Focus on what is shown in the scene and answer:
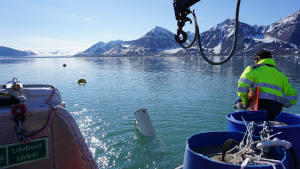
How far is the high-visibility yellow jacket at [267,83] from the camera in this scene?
16.8 ft

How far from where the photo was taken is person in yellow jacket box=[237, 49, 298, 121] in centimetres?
512

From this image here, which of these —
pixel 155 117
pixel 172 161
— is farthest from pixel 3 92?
pixel 155 117

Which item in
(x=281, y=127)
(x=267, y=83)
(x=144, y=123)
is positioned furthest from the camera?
(x=144, y=123)

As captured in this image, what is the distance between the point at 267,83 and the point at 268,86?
79mm

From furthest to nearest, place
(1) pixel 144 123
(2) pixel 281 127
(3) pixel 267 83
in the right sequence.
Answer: (1) pixel 144 123
(3) pixel 267 83
(2) pixel 281 127

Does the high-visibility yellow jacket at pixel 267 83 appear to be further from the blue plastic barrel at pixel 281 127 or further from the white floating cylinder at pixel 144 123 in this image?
the white floating cylinder at pixel 144 123

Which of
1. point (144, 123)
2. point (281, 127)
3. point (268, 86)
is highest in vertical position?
point (268, 86)

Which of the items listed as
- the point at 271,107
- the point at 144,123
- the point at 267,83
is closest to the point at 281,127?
the point at 271,107

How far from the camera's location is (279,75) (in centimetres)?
520

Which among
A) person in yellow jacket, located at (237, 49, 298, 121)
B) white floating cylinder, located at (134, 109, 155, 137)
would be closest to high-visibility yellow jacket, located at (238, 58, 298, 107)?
person in yellow jacket, located at (237, 49, 298, 121)

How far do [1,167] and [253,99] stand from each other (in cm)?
536

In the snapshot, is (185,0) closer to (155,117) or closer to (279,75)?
(279,75)

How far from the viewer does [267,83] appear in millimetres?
5113

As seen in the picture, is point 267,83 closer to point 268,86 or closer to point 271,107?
point 268,86
